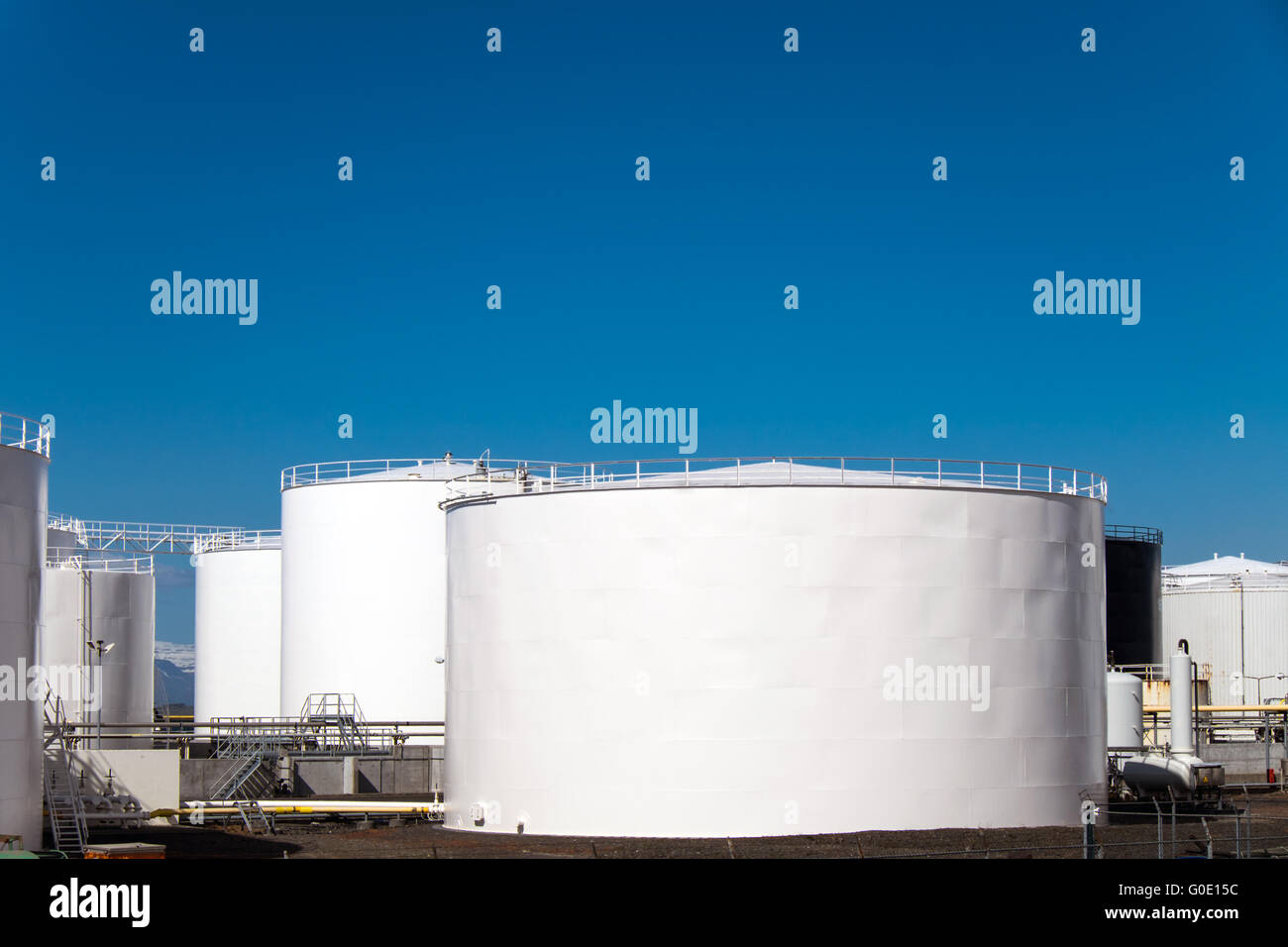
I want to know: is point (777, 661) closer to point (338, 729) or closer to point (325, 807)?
point (325, 807)

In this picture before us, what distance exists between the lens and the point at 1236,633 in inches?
2987

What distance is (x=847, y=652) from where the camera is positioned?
3259 centimetres

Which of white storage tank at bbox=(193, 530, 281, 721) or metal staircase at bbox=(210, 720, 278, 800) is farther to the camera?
white storage tank at bbox=(193, 530, 281, 721)

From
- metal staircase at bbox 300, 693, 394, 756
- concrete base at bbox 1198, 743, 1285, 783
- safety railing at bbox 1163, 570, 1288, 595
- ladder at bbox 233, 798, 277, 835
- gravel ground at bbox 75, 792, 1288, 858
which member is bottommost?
concrete base at bbox 1198, 743, 1285, 783

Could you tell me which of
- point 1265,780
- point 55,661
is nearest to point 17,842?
point 55,661

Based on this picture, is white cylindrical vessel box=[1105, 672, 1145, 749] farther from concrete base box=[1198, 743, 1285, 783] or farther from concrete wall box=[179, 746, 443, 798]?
concrete wall box=[179, 746, 443, 798]

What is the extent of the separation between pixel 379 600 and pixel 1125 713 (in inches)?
945

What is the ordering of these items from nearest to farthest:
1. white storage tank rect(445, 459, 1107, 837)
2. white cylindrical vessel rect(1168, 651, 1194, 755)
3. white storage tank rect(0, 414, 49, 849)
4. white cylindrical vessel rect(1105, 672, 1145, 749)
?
1. white storage tank rect(0, 414, 49, 849)
2. white storage tank rect(445, 459, 1107, 837)
3. white cylindrical vessel rect(1168, 651, 1194, 755)
4. white cylindrical vessel rect(1105, 672, 1145, 749)

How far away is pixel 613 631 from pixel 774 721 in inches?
157

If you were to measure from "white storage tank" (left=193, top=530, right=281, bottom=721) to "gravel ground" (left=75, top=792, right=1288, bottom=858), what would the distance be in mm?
28895

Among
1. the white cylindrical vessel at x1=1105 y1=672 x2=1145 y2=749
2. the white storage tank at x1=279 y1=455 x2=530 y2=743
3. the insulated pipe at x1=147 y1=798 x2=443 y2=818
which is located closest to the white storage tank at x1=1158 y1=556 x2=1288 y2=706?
the white cylindrical vessel at x1=1105 y1=672 x2=1145 y2=749

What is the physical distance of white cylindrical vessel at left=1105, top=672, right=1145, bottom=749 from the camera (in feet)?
148

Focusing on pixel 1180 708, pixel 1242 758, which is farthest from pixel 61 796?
pixel 1242 758

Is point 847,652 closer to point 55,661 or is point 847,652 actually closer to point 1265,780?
point 1265,780
